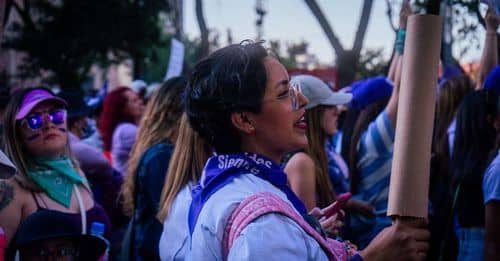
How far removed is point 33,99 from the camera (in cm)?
362

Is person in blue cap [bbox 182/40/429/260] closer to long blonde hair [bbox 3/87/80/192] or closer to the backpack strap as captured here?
the backpack strap

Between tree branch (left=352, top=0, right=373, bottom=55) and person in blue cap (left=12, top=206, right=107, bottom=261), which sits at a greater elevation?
tree branch (left=352, top=0, right=373, bottom=55)

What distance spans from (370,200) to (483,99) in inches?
37.3

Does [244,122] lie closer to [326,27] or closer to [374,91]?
[374,91]

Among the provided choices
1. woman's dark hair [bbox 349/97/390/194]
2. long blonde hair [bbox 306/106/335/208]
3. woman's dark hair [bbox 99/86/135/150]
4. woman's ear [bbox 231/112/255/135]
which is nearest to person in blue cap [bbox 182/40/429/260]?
woman's ear [bbox 231/112/255/135]

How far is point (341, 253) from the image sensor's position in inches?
80.7

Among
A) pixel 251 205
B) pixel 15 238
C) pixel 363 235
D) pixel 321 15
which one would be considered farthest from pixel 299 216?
pixel 321 15

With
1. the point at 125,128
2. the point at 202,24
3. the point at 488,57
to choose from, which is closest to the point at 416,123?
the point at 488,57

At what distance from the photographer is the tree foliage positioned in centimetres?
2455

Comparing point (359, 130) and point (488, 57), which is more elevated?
point (488, 57)

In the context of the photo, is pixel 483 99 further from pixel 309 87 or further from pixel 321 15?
pixel 321 15

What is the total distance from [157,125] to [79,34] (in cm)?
2148

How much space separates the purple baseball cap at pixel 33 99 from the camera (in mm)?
3572

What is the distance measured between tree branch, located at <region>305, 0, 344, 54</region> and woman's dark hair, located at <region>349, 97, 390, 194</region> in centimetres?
472
